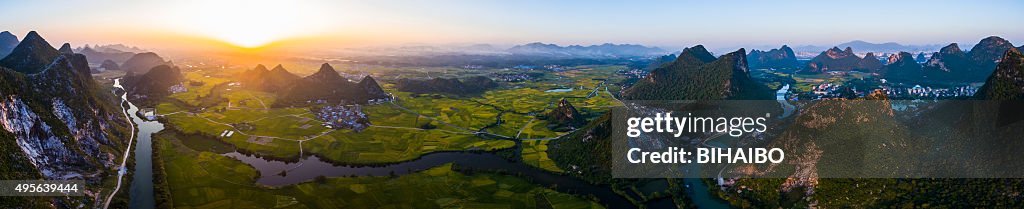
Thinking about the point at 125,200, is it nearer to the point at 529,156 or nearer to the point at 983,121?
the point at 529,156

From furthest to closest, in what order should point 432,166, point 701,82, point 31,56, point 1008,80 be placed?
point 701,82 → point 31,56 → point 432,166 → point 1008,80

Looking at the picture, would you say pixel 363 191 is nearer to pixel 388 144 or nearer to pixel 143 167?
pixel 388 144

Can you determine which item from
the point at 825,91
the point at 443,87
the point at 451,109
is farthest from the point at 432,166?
the point at 825,91

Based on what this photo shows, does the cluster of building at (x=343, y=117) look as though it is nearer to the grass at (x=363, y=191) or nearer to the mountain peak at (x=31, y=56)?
the grass at (x=363, y=191)

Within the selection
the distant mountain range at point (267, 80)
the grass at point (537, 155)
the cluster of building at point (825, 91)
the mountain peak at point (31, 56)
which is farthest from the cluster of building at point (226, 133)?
the cluster of building at point (825, 91)

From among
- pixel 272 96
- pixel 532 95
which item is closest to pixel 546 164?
pixel 532 95

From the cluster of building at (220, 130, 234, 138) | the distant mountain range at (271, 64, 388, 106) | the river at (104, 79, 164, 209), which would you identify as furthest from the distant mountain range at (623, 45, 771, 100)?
the river at (104, 79, 164, 209)
